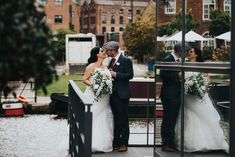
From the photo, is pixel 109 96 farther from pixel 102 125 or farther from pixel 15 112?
pixel 15 112

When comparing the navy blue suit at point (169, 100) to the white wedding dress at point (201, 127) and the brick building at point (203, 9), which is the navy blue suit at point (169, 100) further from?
the brick building at point (203, 9)

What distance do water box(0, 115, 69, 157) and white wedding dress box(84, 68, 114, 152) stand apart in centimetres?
115

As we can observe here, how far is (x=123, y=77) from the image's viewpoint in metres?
10.5

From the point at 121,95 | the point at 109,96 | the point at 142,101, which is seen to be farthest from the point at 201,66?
the point at 142,101

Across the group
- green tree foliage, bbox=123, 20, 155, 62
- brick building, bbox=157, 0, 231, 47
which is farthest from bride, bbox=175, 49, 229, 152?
green tree foliage, bbox=123, 20, 155, 62

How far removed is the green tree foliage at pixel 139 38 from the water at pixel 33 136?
194 ft

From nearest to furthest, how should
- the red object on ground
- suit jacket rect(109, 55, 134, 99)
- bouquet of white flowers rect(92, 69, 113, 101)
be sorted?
1. suit jacket rect(109, 55, 134, 99)
2. bouquet of white flowers rect(92, 69, 113, 101)
3. the red object on ground

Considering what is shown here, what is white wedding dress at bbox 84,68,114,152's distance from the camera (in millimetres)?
10821

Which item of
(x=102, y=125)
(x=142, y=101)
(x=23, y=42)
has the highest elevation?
(x=23, y=42)

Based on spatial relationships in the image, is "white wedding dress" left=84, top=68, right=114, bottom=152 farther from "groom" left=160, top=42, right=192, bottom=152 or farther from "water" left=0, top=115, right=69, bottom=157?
"groom" left=160, top=42, right=192, bottom=152

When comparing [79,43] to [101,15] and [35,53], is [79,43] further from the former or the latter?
[101,15]

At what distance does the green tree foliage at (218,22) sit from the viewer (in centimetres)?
591

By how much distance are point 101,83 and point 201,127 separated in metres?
3.76

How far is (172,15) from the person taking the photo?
837cm
